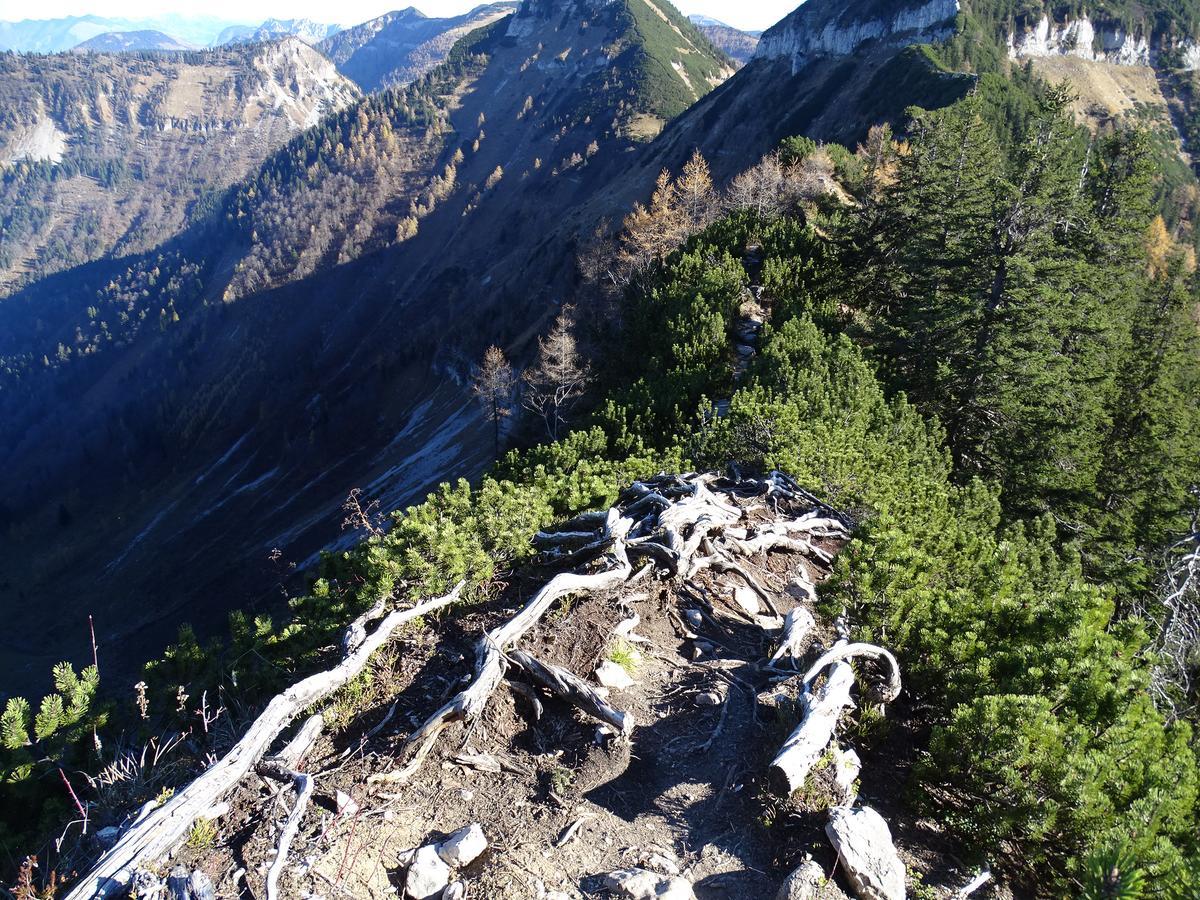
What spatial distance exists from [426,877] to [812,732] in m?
3.53

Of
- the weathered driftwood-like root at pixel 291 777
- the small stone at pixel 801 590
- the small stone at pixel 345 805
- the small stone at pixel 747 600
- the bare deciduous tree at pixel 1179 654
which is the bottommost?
the bare deciduous tree at pixel 1179 654

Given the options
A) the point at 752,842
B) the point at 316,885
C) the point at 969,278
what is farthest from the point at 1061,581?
the point at 969,278

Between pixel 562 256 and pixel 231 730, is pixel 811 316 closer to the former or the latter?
pixel 231 730

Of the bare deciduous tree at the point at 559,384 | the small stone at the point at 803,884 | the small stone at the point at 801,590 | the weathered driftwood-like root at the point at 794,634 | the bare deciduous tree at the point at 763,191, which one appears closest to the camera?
the small stone at the point at 803,884

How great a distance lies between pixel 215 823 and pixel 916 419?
714 inches

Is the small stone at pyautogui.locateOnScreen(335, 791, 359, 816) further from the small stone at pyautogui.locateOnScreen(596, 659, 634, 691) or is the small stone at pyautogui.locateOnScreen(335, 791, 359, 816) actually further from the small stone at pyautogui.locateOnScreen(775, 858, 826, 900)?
the small stone at pyautogui.locateOnScreen(775, 858, 826, 900)

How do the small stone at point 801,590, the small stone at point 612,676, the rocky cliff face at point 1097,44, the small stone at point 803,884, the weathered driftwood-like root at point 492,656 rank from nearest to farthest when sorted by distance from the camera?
the small stone at point 803,884, the weathered driftwood-like root at point 492,656, the small stone at point 612,676, the small stone at point 801,590, the rocky cliff face at point 1097,44

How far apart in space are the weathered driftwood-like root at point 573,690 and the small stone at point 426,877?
2027 millimetres

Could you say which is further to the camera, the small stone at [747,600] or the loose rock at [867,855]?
the small stone at [747,600]

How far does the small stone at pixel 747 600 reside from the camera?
977 centimetres

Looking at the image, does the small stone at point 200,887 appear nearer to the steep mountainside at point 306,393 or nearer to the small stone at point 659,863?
the small stone at point 659,863

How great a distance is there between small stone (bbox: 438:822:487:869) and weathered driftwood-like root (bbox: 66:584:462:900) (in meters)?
1.90

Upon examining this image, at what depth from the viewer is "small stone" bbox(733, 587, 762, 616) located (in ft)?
32.1

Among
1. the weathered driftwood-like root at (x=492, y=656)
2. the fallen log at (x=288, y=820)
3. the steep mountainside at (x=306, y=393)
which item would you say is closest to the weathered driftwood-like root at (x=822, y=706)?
the weathered driftwood-like root at (x=492, y=656)
